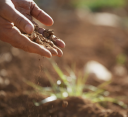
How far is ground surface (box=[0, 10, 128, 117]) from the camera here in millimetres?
1715

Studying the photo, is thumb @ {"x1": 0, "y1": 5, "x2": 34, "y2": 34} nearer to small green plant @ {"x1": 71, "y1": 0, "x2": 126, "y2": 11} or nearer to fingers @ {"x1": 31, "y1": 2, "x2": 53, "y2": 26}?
fingers @ {"x1": 31, "y1": 2, "x2": 53, "y2": 26}

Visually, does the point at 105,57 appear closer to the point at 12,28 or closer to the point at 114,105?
the point at 114,105

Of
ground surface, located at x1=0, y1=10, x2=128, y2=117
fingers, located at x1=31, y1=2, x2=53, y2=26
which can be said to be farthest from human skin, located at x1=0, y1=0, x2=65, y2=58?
fingers, located at x1=31, y1=2, x2=53, y2=26

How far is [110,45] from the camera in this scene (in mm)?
4371

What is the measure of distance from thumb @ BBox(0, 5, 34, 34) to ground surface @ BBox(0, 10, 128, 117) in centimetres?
40

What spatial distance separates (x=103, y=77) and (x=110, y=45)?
1702mm

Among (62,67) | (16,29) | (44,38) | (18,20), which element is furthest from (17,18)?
(62,67)

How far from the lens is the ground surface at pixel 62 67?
1.71 metres

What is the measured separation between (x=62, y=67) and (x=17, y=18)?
1.90m

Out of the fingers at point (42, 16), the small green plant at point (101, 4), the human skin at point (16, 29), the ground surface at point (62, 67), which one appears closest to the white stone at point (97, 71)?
the ground surface at point (62, 67)

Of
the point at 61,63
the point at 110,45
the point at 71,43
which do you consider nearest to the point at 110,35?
the point at 110,45

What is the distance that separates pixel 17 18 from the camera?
1.31 metres

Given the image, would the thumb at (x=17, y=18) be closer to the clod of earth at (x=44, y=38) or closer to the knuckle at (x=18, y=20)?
the knuckle at (x=18, y=20)

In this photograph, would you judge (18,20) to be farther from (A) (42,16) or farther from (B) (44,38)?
(A) (42,16)
